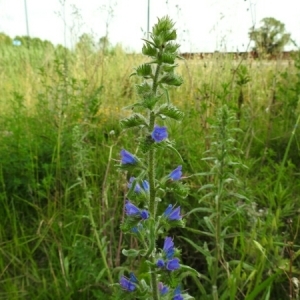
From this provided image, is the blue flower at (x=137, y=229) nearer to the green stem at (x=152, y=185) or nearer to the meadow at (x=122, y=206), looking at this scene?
the green stem at (x=152, y=185)

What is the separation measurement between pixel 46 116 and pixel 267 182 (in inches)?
76.7

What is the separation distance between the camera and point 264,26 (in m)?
5.38

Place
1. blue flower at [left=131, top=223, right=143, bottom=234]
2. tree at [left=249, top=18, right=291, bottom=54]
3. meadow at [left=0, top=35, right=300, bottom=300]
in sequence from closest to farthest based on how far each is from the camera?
blue flower at [left=131, top=223, right=143, bottom=234], meadow at [left=0, top=35, right=300, bottom=300], tree at [left=249, top=18, right=291, bottom=54]

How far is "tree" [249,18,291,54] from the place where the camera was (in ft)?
17.0


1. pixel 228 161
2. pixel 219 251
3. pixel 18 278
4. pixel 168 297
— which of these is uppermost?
pixel 228 161

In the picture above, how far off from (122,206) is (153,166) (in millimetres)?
1465

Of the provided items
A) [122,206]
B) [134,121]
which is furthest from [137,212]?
[122,206]

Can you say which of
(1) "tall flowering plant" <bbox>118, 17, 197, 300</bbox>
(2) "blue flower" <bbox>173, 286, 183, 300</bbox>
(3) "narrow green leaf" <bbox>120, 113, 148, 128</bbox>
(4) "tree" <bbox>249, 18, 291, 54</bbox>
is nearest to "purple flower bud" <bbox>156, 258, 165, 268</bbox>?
(1) "tall flowering plant" <bbox>118, 17, 197, 300</bbox>

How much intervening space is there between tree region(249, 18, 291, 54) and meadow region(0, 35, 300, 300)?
5.15ft

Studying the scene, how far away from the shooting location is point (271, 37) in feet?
19.2

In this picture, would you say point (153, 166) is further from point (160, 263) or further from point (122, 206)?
point (122, 206)

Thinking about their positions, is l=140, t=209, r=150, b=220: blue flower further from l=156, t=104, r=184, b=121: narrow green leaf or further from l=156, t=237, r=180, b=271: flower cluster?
l=156, t=104, r=184, b=121: narrow green leaf

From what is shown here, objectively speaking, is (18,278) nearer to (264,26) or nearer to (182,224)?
(182,224)

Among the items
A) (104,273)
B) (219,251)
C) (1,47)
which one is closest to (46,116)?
(104,273)
